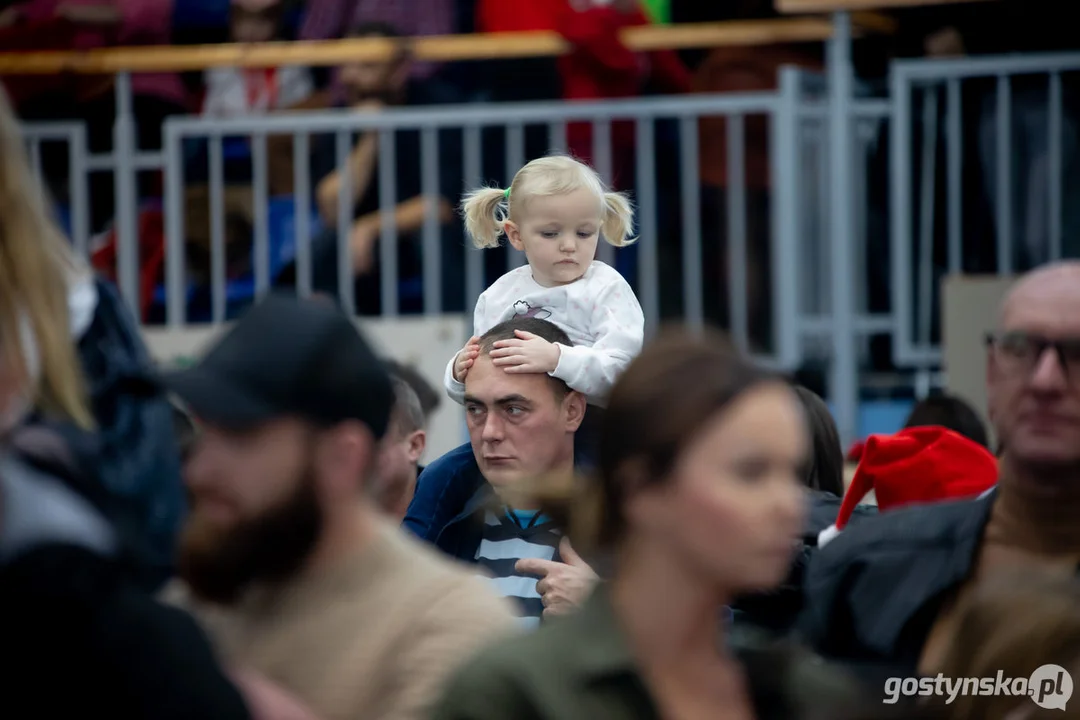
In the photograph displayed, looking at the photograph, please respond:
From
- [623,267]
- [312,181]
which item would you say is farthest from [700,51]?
[312,181]

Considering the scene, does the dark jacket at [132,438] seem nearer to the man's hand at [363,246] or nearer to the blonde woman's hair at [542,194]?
the blonde woman's hair at [542,194]

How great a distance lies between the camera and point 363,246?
7469mm

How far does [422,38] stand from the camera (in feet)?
25.4

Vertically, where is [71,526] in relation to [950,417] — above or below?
above

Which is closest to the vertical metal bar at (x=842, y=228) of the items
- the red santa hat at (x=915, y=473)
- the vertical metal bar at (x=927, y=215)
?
the vertical metal bar at (x=927, y=215)

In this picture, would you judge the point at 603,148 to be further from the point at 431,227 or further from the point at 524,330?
the point at 524,330

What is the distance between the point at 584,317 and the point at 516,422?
0.38 m

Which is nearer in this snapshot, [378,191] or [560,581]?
[560,581]

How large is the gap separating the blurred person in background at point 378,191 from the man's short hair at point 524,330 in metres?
Answer: 3.33

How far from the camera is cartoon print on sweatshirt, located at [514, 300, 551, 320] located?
4293mm

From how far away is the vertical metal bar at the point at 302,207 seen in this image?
7566mm

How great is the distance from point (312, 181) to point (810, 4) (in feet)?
7.33

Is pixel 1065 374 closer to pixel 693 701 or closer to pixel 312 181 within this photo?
pixel 693 701

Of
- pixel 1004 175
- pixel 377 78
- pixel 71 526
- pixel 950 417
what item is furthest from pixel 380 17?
pixel 71 526
